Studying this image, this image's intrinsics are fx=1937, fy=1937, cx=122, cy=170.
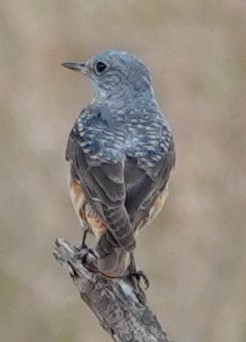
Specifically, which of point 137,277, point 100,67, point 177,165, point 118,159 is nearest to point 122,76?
point 100,67

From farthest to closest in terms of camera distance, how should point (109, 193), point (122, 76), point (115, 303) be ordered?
1. point (122, 76)
2. point (109, 193)
3. point (115, 303)

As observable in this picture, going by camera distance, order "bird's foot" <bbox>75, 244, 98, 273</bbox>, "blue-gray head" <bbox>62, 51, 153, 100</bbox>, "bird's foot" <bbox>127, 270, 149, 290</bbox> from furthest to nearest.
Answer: "blue-gray head" <bbox>62, 51, 153, 100</bbox> < "bird's foot" <bbox>127, 270, 149, 290</bbox> < "bird's foot" <bbox>75, 244, 98, 273</bbox>

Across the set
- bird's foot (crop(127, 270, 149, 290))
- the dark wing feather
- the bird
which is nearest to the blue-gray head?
the bird

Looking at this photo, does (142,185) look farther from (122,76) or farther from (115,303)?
(122,76)

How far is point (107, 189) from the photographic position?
11930 mm

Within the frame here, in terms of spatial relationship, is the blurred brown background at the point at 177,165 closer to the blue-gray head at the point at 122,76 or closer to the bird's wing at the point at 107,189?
the blue-gray head at the point at 122,76

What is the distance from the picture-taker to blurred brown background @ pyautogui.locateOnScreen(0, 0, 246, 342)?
51.8 ft

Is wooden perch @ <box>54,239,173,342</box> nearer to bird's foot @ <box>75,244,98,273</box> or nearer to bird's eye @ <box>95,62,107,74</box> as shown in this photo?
bird's foot @ <box>75,244,98,273</box>

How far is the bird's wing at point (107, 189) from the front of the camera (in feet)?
38.5

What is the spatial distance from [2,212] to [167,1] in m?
2.91

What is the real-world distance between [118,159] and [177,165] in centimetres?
456

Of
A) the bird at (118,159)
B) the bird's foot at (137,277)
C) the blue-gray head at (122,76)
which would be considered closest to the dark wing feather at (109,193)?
the bird at (118,159)

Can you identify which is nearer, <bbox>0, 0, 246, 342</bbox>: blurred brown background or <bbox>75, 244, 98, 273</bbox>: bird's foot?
<bbox>75, 244, 98, 273</bbox>: bird's foot

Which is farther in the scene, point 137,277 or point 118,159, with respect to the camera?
point 137,277
